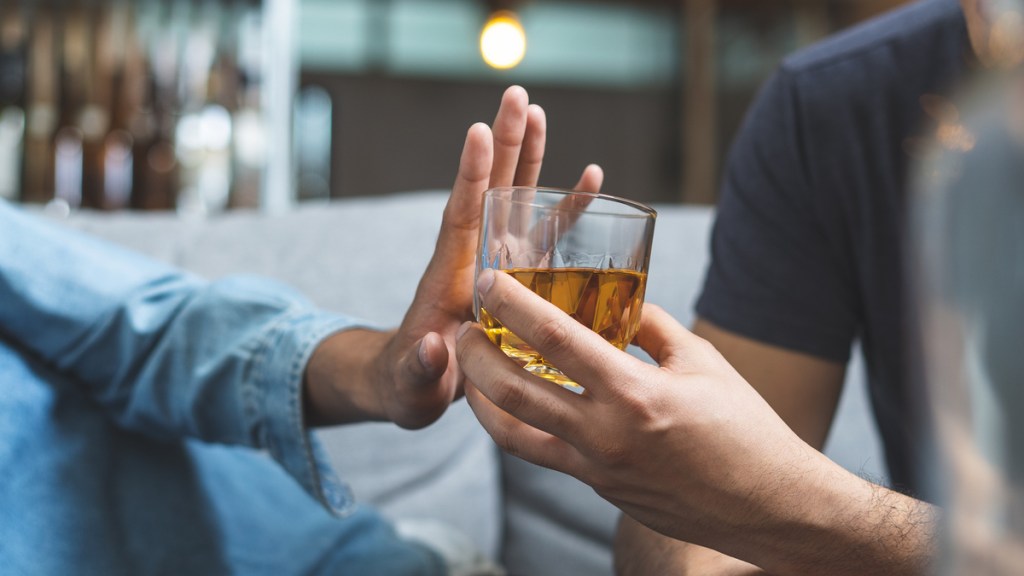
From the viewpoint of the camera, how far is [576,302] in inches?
22.3

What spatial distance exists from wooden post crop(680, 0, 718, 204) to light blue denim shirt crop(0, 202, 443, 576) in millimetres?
4394

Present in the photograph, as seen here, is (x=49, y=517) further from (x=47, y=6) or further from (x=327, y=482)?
(x=47, y=6)

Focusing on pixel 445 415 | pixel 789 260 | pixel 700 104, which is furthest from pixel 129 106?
pixel 700 104

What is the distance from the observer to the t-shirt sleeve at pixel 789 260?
3.38 feet

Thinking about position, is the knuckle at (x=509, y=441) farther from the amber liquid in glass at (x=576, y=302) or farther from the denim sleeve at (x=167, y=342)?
the denim sleeve at (x=167, y=342)

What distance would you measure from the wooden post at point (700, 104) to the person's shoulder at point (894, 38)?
401cm

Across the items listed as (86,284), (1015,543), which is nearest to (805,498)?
(1015,543)

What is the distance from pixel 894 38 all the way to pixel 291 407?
0.81 meters

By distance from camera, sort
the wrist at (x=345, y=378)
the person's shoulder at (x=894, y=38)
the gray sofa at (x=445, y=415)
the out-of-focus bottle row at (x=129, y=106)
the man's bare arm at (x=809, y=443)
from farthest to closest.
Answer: the out-of-focus bottle row at (x=129, y=106) → the gray sofa at (x=445, y=415) → the person's shoulder at (x=894, y=38) → the wrist at (x=345, y=378) → the man's bare arm at (x=809, y=443)

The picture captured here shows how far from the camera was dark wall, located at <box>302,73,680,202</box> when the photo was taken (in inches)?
217

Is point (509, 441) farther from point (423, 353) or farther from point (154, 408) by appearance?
point (154, 408)

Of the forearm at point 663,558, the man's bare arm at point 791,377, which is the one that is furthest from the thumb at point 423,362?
the man's bare arm at point 791,377

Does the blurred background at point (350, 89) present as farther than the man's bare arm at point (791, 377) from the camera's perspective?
Yes

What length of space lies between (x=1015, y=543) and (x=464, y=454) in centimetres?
121
